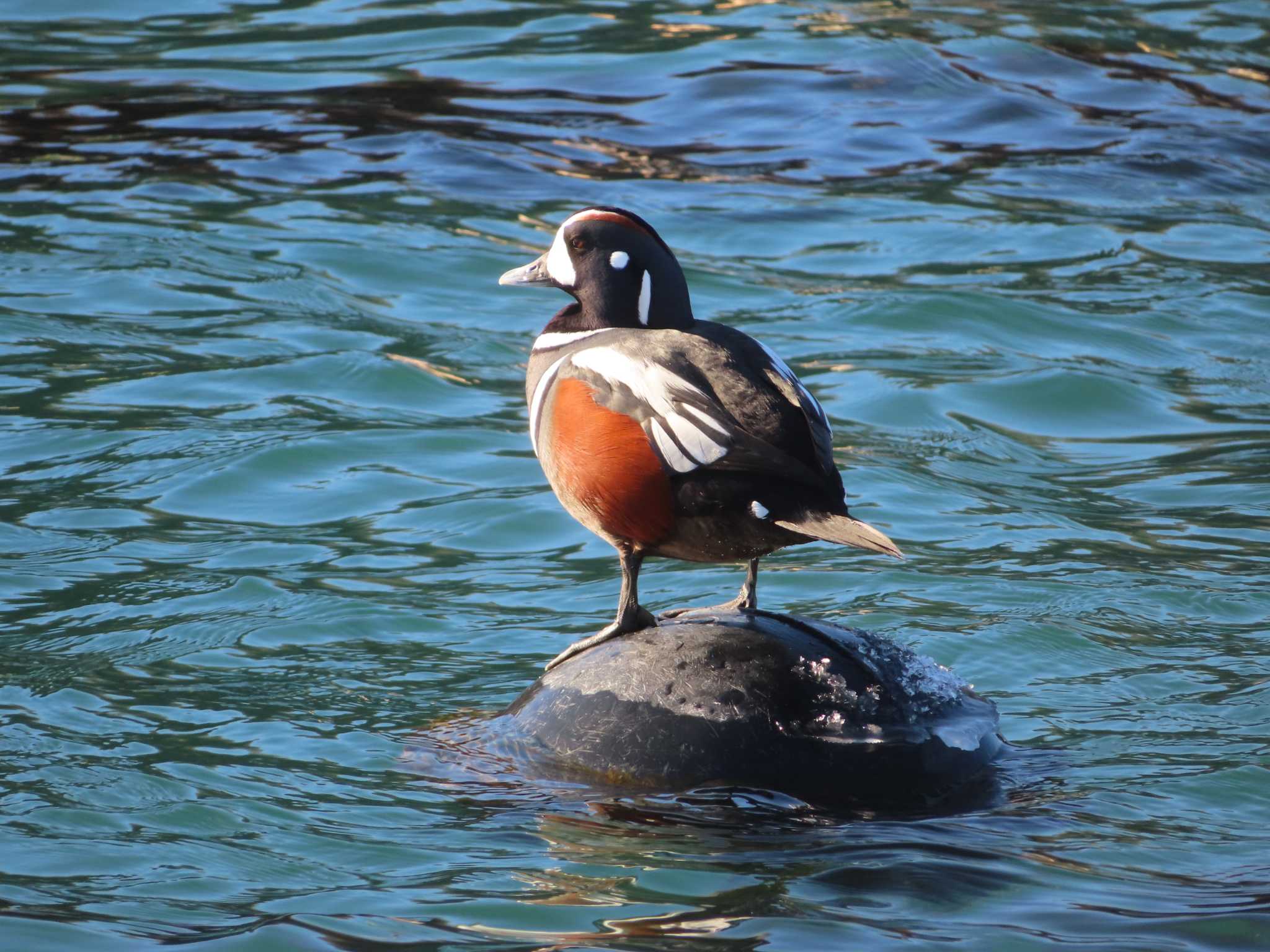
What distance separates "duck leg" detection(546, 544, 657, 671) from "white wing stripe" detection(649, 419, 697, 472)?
0.50 meters

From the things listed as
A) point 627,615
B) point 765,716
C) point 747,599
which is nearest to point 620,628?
point 627,615

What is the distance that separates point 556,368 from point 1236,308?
676 centimetres

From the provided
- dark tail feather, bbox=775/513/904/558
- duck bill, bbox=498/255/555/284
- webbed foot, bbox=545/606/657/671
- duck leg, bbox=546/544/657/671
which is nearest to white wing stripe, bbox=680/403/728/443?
dark tail feather, bbox=775/513/904/558

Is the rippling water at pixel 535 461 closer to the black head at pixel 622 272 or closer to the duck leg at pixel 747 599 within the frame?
the duck leg at pixel 747 599

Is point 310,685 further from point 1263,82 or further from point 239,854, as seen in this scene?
point 1263,82

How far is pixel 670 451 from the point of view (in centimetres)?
495

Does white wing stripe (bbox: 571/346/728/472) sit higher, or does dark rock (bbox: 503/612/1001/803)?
white wing stripe (bbox: 571/346/728/472)

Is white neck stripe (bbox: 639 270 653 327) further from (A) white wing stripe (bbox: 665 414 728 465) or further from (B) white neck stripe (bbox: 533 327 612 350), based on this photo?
(A) white wing stripe (bbox: 665 414 728 465)

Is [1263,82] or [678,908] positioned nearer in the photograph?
[678,908]

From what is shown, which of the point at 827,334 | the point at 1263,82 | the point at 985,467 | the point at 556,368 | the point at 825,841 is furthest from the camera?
the point at 1263,82

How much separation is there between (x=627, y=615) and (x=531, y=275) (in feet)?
4.09

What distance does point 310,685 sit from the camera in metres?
6.45

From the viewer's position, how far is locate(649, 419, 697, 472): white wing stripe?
16.1ft

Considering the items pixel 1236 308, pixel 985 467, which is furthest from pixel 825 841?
pixel 1236 308
